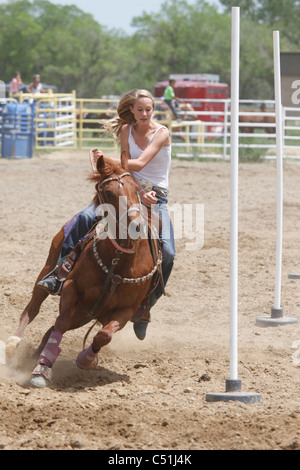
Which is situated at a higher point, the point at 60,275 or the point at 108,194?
the point at 108,194

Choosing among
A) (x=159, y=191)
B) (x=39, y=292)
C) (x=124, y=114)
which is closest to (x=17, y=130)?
(x=39, y=292)

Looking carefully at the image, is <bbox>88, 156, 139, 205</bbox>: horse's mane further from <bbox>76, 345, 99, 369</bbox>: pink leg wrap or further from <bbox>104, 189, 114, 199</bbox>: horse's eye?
<bbox>76, 345, 99, 369</bbox>: pink leg wrap

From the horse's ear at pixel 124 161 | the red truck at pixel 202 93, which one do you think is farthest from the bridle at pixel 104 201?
the red truck at pixel 202 93

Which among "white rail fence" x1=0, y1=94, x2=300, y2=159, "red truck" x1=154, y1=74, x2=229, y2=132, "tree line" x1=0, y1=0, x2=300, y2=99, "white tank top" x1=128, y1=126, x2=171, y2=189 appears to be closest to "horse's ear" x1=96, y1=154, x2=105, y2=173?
"white tank top" x1=128, y1=126, x2=171, y2=189

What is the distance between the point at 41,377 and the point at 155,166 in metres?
1.79

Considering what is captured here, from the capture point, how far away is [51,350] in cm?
566

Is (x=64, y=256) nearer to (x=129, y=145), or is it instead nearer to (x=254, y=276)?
(x=129, y=145)

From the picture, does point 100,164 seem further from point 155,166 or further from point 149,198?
point 155,166

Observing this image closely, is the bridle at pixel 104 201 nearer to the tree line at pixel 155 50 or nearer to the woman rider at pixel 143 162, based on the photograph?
the woman rider at pixel 143 162

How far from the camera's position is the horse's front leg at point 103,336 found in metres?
5.54

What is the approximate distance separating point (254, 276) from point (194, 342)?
8.70ft

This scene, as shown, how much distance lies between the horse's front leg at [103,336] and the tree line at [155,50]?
58.1 meters

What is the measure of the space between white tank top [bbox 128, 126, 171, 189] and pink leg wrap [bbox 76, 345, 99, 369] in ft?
4.43

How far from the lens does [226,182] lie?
57.2ft
